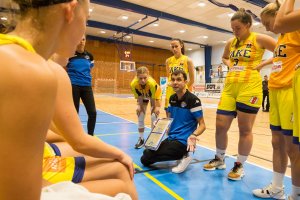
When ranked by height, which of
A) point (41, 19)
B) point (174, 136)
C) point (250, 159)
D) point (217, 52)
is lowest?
point (250, 159)

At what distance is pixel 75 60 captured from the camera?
3.56 metres

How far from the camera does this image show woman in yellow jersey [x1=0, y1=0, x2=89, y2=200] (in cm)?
46

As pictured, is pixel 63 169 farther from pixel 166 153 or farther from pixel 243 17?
pixel 243 17

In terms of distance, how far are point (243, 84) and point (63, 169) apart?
2.13 m

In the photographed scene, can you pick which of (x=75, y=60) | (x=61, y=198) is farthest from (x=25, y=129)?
(x=75, y=60)

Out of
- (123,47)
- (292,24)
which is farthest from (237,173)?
(123,47)

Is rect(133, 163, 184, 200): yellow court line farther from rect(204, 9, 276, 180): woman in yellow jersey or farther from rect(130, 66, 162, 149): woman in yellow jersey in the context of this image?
rect(130, 66, 162, 149): woman in yellow jersey

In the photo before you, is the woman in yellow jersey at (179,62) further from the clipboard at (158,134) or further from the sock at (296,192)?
the sock at (296,192)

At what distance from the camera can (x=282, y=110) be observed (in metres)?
2.01

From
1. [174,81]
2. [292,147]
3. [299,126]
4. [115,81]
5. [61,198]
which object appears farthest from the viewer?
[115,81]

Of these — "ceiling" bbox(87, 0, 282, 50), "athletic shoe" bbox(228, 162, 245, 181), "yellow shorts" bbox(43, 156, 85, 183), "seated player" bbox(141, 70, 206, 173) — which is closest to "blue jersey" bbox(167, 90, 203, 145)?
"seated player" bbox(141, 70, 206, 173)

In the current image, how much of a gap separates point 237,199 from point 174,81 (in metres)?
1.49

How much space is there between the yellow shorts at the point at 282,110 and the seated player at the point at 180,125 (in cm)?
95

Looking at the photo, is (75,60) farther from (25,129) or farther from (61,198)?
(25,129)
